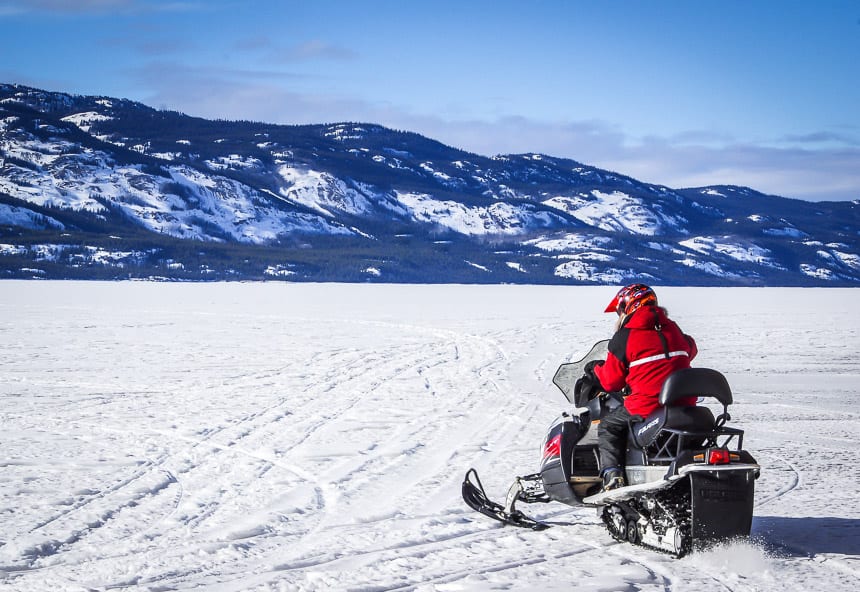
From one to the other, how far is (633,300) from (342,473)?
329 cm

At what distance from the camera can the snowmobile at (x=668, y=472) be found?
5004mm

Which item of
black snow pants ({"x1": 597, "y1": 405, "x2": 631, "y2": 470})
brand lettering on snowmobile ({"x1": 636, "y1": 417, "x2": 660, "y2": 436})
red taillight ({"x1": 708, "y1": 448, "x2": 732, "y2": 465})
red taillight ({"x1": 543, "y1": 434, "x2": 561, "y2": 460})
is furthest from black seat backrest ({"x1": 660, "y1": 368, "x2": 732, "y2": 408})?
red taillight ({"x1": 543, "y1": 434, "x2": 561, "y2": 460})

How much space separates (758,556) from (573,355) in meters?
13.3

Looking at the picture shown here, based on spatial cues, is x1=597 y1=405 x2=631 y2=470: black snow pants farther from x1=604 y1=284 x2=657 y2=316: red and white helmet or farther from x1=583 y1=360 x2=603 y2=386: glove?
x1=604 y1=284 x2=657 y2=316: red and white helmet

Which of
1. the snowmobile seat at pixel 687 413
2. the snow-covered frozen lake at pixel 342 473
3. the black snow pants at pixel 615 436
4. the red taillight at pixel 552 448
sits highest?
the snowmobile seat at pixel 687 413

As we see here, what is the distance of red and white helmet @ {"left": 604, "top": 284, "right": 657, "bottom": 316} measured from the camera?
5.60 m

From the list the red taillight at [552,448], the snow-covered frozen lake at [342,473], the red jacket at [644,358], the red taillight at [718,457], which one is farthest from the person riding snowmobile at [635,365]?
the snow-covered frozen lake at [342,473]

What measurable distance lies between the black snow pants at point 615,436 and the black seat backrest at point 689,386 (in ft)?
1.44

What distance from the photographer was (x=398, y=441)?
9.36 meters

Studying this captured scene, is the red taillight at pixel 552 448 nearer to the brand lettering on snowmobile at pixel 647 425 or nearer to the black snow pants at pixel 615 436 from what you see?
the black snow pants at pixel 615 436

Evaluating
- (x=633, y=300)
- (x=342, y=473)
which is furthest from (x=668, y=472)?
(x=342, y=473)

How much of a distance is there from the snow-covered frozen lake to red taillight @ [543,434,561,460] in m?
0.51

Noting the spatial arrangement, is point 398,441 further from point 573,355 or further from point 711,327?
point 711,327

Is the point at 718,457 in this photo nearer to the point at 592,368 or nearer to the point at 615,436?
the point at 615,436
